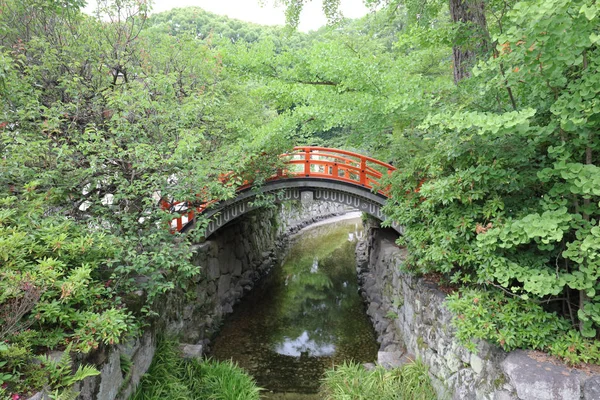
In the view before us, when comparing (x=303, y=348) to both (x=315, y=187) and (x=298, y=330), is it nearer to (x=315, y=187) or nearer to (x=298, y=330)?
(x=298, y=330)

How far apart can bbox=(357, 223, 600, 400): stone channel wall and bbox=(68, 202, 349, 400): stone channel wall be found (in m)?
4.20

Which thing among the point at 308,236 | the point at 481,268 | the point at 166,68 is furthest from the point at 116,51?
the point at 308,236

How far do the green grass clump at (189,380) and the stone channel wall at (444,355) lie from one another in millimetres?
2833

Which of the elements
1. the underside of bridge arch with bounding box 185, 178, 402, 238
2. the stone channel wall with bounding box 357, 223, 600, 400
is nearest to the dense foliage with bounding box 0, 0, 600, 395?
the stone channel wall with bounding box 357, 223, 600, 400

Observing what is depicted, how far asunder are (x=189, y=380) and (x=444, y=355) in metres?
4.20

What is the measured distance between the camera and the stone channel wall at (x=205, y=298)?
407 cm

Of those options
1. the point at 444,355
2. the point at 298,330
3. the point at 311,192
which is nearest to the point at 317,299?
the point at 298,330

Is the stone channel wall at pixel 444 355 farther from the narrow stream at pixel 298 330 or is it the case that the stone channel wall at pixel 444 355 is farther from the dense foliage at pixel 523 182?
the narrow stream at pixel 298 330

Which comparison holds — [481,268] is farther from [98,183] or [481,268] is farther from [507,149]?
[98,183]

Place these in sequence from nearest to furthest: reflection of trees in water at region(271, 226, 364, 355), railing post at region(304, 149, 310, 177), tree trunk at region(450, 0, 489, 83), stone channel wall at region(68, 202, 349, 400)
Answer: stone channel wall at region(68, 202, 349, 400)
tree trunk at region(450, 0, 489, 83)
reflection of trees in water at region(271, 226, 364, 355)
railing post at region(304, 149, 310, 177)

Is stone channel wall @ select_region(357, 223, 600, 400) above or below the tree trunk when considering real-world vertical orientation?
below

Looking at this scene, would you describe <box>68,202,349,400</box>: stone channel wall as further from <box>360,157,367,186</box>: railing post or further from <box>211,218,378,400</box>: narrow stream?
<box>360,157,367,186</box>: railing post

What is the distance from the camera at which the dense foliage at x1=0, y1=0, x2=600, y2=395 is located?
3117mm

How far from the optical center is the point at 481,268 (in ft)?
13.4
